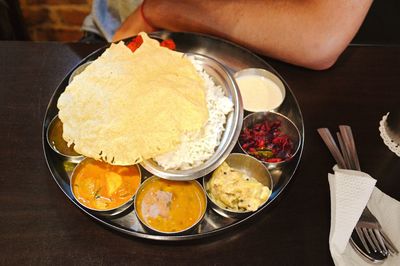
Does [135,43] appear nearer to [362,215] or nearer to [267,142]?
[267,142]

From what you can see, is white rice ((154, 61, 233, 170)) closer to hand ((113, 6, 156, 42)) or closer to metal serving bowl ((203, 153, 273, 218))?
metal serving bowl ((203, 153, 273, 218))

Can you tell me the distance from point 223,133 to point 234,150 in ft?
0.34

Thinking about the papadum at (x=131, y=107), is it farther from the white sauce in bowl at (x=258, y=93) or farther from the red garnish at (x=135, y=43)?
the white sauce in bowl at (x=258, y=93)

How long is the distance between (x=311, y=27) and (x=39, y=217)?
174 cm

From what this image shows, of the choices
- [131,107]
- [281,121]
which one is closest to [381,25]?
[281,121]

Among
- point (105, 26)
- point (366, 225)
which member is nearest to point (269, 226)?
point (366, 225)

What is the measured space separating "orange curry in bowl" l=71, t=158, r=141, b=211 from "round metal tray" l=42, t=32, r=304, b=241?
0.04 metres

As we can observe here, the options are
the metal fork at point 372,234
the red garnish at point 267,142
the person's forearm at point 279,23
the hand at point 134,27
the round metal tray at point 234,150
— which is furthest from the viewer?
the hand at point 134,27

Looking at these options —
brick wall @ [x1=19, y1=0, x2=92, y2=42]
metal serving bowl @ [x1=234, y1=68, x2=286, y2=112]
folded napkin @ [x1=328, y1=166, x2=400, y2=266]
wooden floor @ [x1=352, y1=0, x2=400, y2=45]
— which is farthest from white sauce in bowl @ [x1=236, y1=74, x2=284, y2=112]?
brick wall @ [x1=19, y1=0, x2=92, y2=42]

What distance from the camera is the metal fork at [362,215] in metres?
1.52

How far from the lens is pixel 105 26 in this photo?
289cm

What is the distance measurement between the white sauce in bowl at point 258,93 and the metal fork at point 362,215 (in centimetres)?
33

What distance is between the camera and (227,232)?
5.44ft

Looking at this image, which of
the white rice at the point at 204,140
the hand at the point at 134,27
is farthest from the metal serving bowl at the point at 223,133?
the hand at the point at 134,27
